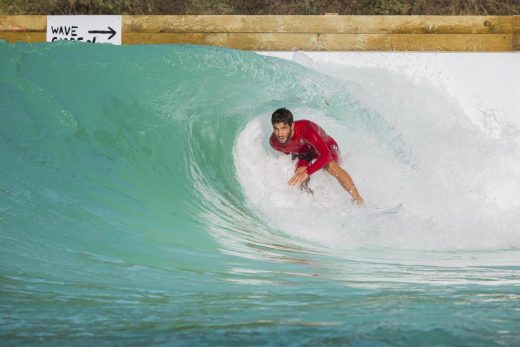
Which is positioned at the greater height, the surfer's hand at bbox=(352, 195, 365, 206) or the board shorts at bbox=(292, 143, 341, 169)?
the board shorts at bbox=(292, 143, 341, 169)

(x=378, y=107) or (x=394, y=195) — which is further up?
(x=378, y=107)

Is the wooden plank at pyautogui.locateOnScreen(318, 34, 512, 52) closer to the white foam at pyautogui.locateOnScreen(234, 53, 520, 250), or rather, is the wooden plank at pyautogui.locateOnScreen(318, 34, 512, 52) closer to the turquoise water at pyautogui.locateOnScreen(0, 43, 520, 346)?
the white foam at pyautogui.locateOnScreen(234, 53, 520, 250)

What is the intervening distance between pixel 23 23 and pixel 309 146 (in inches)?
161

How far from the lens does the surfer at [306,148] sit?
18.4 feet

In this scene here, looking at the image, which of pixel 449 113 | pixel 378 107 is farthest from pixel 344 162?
pixel 449 113

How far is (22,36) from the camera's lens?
28.3ft

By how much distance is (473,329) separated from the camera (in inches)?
110

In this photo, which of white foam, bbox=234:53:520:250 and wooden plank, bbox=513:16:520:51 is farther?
wooden plank, bbox=513:16:520:51

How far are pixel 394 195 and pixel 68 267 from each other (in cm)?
320

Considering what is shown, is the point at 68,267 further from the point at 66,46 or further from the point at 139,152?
the point at 66,46

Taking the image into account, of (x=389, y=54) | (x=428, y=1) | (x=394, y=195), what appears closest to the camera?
(x=394, y=195)

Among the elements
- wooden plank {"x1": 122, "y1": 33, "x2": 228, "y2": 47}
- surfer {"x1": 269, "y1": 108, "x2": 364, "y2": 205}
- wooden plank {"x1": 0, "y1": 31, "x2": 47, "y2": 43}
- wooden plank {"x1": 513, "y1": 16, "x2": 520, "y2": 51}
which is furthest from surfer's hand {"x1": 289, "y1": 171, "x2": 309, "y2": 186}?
wooden plank {"x1": 0, "y1": 31, "x2": 47, "y2": 43}

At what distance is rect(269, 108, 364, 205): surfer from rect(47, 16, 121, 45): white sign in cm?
305

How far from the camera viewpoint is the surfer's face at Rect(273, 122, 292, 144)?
5594 mm
